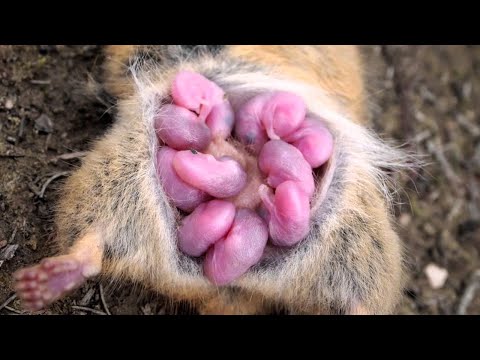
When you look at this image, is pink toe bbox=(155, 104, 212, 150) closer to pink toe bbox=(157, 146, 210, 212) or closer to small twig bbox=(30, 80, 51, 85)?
pink toe bbox=(157, 146, 210, 212)

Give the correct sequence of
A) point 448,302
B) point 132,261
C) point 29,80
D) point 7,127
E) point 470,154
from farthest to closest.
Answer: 1. point 470,154
2. point 448,302
3. point 29,80
4. point 7,127
5. point 132,261

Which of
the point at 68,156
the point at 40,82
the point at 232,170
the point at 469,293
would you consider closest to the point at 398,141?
the point at 469,293

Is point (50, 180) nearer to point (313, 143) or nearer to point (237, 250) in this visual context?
→ point (237, 250)

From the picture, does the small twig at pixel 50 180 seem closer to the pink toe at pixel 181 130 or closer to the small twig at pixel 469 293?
the pink toe at pixel 181 130

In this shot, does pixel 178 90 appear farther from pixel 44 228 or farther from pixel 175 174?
pixel 44 228

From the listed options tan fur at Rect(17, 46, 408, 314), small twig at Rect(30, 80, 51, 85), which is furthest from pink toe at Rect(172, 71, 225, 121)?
small twig at Rect(30, 80, 51, 85)

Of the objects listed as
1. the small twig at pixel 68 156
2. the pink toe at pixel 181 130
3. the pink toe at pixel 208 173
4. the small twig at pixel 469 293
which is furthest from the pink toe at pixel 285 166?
the small twig at pixel 469 293

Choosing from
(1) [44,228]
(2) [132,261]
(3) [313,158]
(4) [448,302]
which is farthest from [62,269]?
(4) [448,302]
